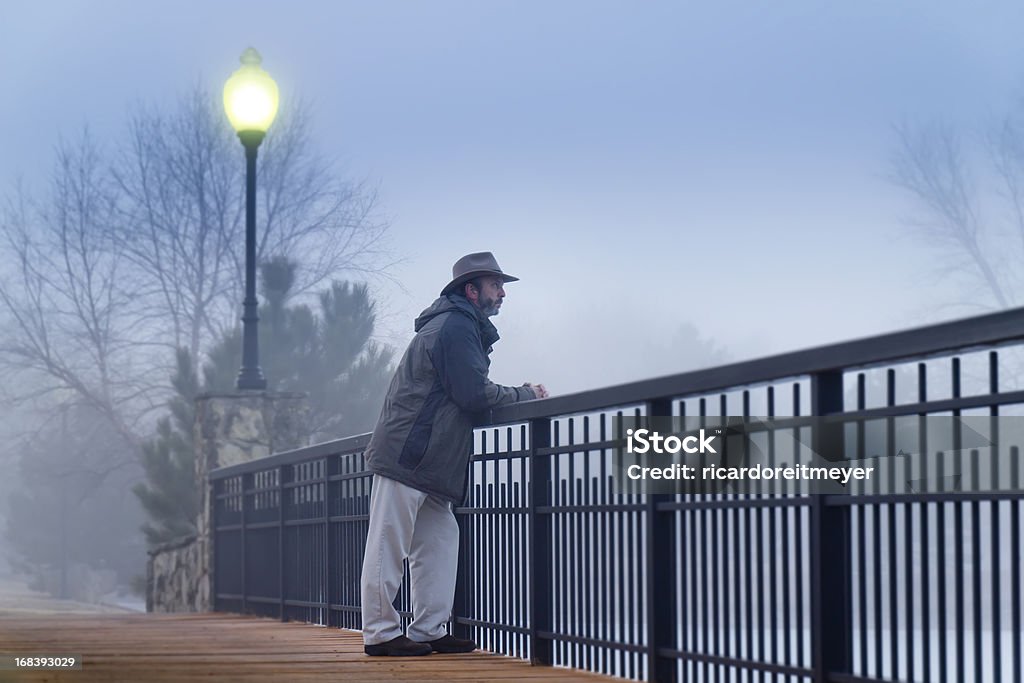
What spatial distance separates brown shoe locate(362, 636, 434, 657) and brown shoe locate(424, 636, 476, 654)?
6.5 inches

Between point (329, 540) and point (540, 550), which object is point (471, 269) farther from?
point (329, 540)

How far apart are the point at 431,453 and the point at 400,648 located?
3.11 ft

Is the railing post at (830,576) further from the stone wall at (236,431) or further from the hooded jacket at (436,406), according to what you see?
the stone wall at (236,431)

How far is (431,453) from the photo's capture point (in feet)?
24.4

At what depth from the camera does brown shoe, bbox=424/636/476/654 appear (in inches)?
301

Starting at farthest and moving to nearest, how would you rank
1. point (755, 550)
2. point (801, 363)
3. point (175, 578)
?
point (175, 578), point (755, 550), point (801, 363)

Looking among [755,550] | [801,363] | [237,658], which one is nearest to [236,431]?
[237,658]

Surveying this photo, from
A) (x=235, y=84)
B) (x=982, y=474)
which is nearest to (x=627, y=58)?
(x=235, y=84)

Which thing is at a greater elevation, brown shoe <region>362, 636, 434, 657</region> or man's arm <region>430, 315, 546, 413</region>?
man's arm <region>430, 315, 546, 413</region>

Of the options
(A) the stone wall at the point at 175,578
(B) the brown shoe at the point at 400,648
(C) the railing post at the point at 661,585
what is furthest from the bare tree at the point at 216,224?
(C) the railing post at the point at 661,585

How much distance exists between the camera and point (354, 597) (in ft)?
32.3

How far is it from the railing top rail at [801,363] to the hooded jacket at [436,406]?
23 centimetres

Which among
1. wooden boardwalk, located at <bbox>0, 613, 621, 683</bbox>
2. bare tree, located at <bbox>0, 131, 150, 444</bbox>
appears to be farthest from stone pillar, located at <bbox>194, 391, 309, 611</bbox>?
bare tree, located at <bbox>0, 131, 150, 444</bbox>

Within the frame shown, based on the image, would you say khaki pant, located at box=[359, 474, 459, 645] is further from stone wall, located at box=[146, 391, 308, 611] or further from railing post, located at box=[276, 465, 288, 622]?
stone wall, located at box=[146, 391, 308, 611]
